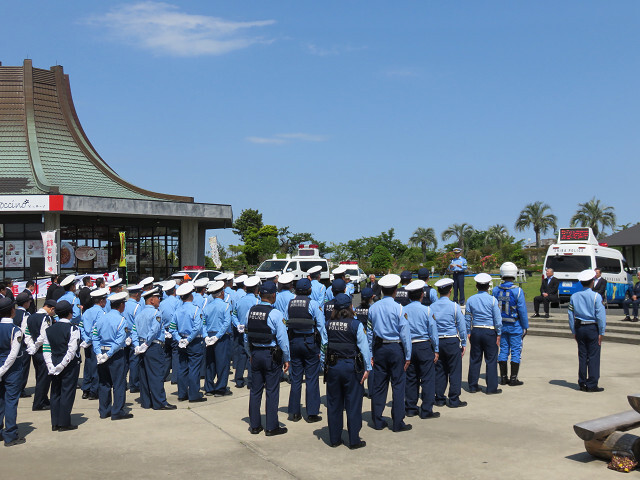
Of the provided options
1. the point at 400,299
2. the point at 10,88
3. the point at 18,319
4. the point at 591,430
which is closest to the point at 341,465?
the point at 591,430

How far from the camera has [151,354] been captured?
9242 mm

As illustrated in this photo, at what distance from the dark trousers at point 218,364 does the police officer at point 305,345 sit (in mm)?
2002

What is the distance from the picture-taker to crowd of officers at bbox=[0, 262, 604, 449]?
25.1 feet

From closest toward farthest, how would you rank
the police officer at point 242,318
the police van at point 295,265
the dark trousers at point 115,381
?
the dark trousers at point 115,381 < the police officer at point 242,318 < the police van at point 295,265

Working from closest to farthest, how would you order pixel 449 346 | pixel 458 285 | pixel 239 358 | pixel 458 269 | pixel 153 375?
pixel 449 346
pixel 153 375
pixel 239 358
pixel 458 269
pixel 458 285

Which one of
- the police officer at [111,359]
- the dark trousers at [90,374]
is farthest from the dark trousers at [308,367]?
the dark trousers at [90,374]

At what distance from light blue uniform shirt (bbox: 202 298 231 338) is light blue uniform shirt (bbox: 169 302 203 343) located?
0.34m

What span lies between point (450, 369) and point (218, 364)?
3831 mm

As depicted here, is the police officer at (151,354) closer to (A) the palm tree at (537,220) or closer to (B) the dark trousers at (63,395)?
(B) the dark trousers at (63,395)

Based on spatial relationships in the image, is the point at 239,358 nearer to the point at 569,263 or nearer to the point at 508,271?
the point at 508,271

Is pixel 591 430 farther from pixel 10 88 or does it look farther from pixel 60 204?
pixel 10 88

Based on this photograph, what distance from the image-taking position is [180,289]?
10.2 meters

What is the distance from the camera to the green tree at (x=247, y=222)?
75188 mm

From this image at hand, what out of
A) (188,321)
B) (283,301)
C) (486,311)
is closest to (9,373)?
(188,321)
